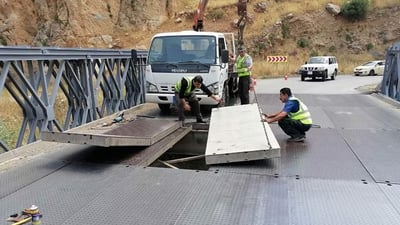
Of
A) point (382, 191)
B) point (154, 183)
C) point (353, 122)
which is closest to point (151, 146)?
point (154, 183)

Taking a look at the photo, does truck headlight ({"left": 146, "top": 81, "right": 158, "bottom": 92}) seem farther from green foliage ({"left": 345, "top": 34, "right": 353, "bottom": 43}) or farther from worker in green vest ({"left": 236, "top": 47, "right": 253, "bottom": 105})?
green foliage ({"left": 345, "top": 34, "right": 353, "bottom": 43})

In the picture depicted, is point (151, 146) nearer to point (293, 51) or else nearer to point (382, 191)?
point (382, 191)

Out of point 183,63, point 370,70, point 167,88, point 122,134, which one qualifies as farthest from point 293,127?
point 370,70

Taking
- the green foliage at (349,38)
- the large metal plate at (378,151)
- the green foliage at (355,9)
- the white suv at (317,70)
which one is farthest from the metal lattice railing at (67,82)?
the green foliage at (355,9)

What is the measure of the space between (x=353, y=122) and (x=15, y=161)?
6992mm

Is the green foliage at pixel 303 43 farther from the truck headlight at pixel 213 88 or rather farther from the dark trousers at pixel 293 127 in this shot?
the dark trousers at pixel 293 127

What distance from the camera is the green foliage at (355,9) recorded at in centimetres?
3966

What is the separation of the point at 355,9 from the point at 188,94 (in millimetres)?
37252

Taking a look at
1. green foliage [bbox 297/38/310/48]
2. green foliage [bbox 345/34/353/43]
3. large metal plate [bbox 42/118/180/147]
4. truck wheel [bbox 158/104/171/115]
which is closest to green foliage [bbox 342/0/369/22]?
green foliage [bbox 345/34/353/43]

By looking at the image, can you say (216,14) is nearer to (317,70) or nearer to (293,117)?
(317,70)

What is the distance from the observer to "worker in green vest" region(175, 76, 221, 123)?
25.8 ft

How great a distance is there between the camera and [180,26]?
129ft

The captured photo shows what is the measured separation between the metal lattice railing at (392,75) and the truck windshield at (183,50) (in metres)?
6.66

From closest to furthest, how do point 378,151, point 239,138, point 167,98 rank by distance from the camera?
point 239,138 → point 378,151 → point 167,98
